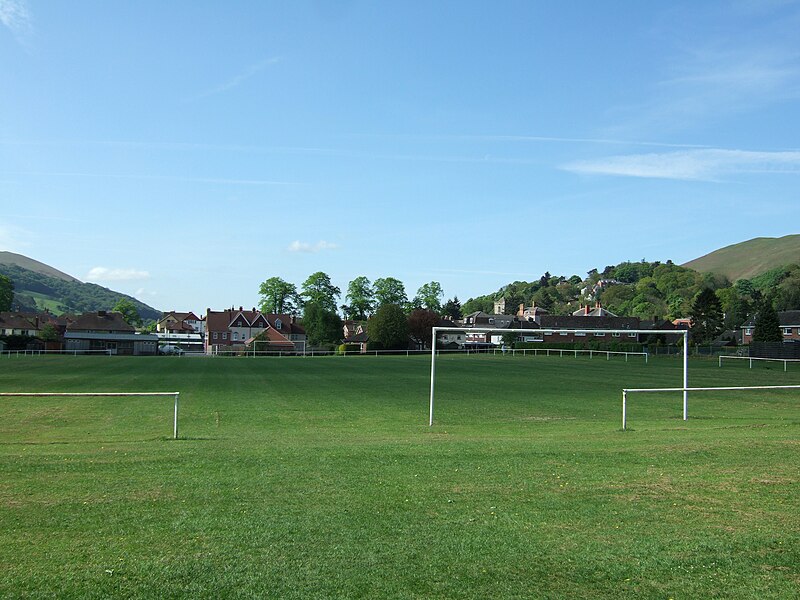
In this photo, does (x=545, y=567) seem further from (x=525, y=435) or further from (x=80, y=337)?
(x=80, y=337)

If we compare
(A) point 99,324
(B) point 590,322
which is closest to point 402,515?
(B) point 590,322

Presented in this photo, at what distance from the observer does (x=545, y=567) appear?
6211 mm

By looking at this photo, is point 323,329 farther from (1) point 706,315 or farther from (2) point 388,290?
(1) point 706,315

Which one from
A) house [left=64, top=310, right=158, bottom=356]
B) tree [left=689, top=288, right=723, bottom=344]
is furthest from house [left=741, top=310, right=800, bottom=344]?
house [left=64, top=310, right=158, bottom=356]

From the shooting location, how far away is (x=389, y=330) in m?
101

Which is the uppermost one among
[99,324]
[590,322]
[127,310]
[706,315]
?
[127,310]

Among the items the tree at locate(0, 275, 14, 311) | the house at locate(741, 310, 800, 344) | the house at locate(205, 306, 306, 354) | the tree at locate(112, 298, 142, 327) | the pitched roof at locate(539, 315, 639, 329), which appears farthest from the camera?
the tree at locate(112, 298, 142, 327)

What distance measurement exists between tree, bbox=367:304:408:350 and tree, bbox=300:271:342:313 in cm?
4448

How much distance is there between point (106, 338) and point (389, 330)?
4736cm

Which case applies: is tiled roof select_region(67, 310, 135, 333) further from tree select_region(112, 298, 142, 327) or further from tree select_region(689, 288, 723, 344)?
tree select_region(689, 288, 723, 344)

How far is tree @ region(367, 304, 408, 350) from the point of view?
101 m

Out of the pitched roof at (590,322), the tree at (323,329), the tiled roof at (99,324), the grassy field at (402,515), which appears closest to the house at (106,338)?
the tiled roof at (99,324)

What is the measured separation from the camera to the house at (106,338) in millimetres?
99825

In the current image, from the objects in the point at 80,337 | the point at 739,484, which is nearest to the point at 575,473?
the point at 739,484
